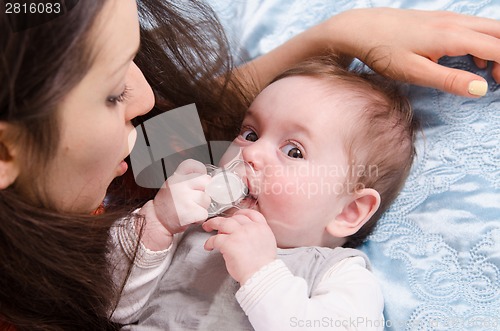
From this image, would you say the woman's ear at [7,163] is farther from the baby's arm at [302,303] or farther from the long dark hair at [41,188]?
the baby's arm at [302,303]

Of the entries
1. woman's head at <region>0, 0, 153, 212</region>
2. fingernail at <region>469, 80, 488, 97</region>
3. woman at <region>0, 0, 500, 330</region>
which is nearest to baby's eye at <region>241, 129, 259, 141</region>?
woman at <region>0, 0, 500, 330</region>

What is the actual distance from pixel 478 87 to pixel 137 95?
788 millimetres

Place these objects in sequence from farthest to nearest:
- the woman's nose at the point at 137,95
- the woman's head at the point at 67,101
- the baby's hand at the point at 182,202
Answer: the baby's hand at the point at 182,202 → the woman's nose at the point at 137,95 → the woman's head at the point at 67,101

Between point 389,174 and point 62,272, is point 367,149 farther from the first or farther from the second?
point 62,272

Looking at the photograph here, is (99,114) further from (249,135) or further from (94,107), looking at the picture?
(249,135)

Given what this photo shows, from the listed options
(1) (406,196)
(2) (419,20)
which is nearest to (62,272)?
(1) (406,196)

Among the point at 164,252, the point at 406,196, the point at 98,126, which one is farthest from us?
the point at 406,196

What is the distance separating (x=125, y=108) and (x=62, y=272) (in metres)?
0.28

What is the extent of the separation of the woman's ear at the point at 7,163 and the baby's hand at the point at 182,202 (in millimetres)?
344

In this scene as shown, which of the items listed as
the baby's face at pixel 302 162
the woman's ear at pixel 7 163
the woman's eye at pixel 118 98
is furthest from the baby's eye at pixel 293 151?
the woman's ear at pixel 7 163

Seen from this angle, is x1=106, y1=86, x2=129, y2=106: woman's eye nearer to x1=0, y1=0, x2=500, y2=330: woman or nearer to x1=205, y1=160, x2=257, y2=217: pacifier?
x1=0, y1=0, x2=500, y2=330: woman

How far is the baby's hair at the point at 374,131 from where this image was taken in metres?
1.24

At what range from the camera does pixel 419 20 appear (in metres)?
1.43

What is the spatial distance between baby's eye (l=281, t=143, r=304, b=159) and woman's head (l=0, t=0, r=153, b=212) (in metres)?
0.34
